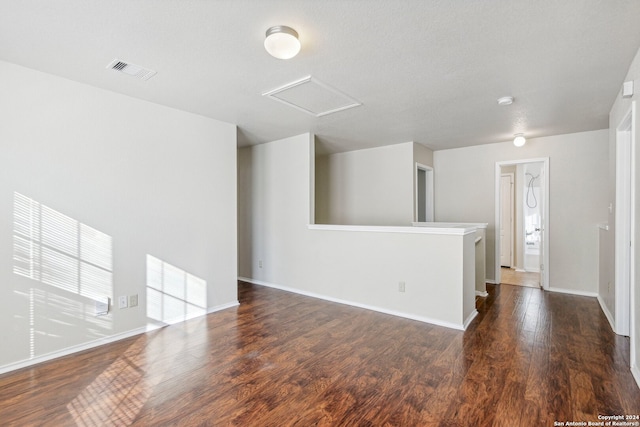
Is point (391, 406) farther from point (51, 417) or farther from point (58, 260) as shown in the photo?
point (58, 260)

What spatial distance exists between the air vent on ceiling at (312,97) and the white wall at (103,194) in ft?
3.87

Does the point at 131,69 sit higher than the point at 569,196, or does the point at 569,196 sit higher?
the point at 131,69

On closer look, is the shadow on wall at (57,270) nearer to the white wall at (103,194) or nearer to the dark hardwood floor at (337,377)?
the white wall at (103,194)

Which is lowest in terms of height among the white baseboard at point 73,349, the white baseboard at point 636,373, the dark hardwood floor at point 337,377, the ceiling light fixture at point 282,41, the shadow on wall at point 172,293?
the dark hardwood floor at point 337,377

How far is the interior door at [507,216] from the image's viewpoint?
20.9 feet

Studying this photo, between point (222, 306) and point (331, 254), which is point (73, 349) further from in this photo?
point (331, 254)

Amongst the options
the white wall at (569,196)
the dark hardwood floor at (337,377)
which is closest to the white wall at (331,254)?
the dark hardwood floor at (337,377)

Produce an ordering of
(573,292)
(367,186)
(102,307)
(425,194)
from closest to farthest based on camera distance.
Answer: (102,307) → (573,292) → (367,186) → (425,194)

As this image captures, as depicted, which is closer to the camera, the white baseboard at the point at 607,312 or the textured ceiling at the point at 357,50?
the textured ceiling at the point at 357,50

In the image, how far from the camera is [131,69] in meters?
2.50

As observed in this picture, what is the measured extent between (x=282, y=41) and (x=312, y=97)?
1197 mm

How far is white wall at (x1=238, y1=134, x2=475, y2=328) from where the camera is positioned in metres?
3.38

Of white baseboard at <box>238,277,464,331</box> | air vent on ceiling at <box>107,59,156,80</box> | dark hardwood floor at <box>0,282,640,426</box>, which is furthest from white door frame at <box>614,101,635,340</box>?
air vent on ceiling at <box>107,59,156,80</box>

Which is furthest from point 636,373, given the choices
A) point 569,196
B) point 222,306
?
point 222,306
